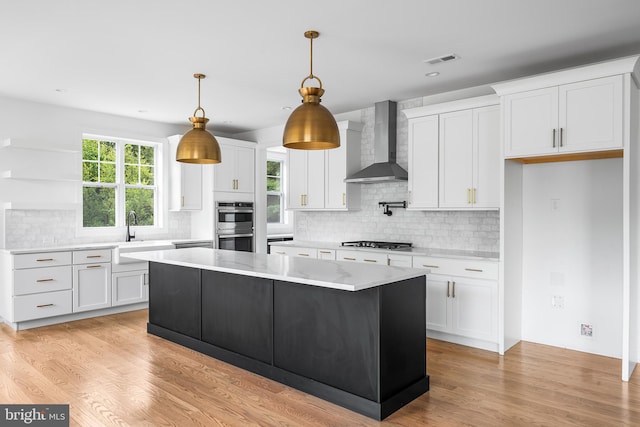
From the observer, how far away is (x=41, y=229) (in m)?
5.66

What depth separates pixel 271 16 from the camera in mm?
3191

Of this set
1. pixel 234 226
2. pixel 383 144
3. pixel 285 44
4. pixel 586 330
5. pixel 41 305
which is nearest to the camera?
pixel 285 44

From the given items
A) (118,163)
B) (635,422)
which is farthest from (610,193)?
(118,163)

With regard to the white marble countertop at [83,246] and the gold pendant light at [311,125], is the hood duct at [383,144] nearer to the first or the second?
the gold pendant light at [311,125]

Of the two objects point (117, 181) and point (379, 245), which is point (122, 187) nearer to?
point (117, 181)

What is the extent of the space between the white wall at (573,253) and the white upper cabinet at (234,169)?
4.14 m

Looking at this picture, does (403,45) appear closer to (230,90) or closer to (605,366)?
(230,90)

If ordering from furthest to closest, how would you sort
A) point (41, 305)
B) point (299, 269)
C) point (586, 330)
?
point (41, 305) → point (586, 330) → point (299, 269)

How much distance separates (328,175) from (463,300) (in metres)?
2.41

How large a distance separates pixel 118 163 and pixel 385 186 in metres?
3.75

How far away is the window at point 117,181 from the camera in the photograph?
6219 mm

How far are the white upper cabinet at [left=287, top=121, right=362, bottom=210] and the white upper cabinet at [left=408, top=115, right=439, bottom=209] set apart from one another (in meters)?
0.94

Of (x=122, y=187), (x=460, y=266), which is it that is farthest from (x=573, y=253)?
(x=122, y=187)

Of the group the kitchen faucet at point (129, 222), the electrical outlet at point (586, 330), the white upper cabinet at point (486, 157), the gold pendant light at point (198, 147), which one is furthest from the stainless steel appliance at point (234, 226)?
the electrical outlet at point (586, 330)
